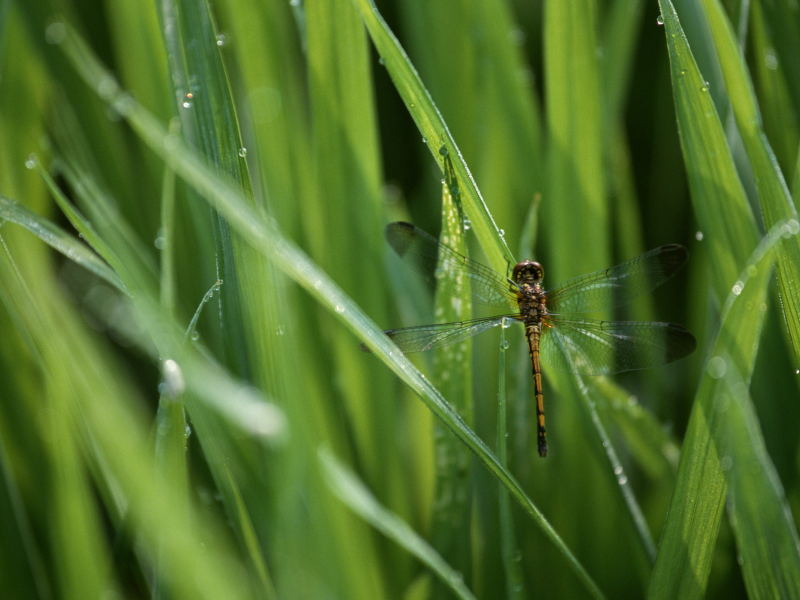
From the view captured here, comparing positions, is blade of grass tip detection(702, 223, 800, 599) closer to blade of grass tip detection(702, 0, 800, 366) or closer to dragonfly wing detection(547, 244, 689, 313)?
blade of grass tip detection(702, 0, 800, 366)

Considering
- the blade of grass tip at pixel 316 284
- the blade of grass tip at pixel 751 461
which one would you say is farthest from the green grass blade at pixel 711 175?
the blade of grass tip at pixel 316 284

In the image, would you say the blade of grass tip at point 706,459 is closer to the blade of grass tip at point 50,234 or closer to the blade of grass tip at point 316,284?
the blade of grass tip at point 316,284

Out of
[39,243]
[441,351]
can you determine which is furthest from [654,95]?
[39,243]

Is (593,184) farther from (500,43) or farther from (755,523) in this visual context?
(755,523)

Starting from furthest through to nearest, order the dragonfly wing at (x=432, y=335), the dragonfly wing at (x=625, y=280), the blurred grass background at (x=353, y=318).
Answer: the dragonfly wing at (x=625, y=280), the dragonfly wing at (x=432, y=335), the blurred grass background at (x=353, y=318)

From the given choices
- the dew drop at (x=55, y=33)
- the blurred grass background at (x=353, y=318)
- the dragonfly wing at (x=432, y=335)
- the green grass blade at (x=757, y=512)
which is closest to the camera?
the green grass blade at (x=757, y=512)

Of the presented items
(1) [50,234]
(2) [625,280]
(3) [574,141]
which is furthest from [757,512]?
(1) [50,234]
